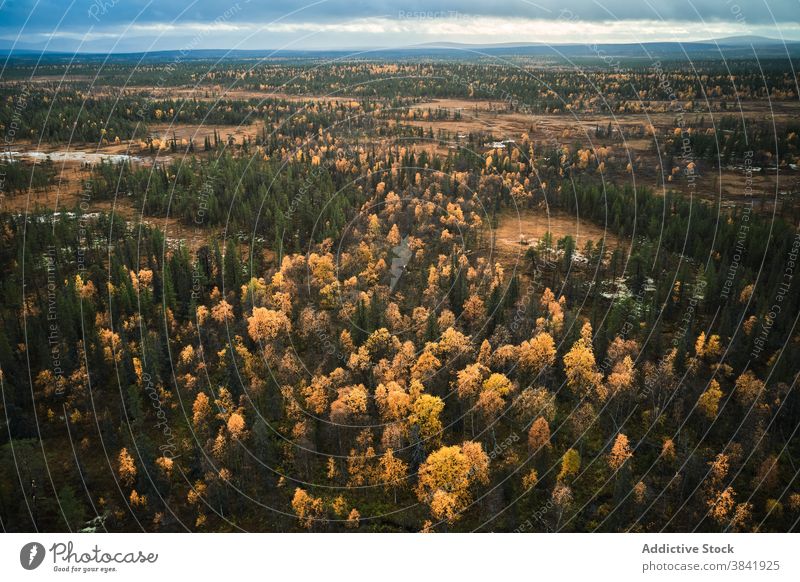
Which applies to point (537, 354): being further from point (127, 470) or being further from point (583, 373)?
point (127, 470)

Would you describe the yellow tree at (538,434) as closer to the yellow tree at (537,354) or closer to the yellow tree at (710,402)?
the yellow tree at (537,354)

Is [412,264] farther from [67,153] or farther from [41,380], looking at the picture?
[67,153]

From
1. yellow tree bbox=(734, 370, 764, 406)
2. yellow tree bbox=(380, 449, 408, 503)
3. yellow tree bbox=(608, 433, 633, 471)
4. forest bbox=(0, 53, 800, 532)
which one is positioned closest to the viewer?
forest bbox=(0, 53, 800, 532)

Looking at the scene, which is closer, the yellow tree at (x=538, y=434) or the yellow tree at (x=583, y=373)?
the yellow tree at (x=538, y=434)

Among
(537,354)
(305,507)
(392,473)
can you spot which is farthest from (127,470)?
(537,354)

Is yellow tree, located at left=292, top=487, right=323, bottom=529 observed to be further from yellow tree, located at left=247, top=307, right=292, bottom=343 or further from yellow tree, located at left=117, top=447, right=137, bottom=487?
yellow tree, located at left=247, top=307, right=292, bottom=343

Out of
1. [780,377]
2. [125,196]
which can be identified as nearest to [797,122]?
[780,377]

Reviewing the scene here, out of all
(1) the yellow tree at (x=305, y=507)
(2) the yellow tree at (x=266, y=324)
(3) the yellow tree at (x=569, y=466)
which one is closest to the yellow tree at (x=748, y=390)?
(3) the yellow tree at (x=569, y=466)

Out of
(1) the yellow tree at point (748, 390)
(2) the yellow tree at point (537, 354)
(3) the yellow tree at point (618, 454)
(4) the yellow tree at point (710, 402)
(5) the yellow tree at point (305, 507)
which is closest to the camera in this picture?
(5) the yellow tree at point (305, 507)

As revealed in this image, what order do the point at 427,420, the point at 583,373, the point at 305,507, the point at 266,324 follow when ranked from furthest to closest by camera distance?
the point at 266,324
the point at 583,373
the point at 427,420
the point at 305,507

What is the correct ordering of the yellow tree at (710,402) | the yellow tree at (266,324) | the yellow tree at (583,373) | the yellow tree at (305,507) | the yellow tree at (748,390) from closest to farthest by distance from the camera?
the yellow tree at (305,507) < the yellow tree at (710,402) < the yellow tree at (748,390) < the yellow tree at (583,373) < the yellow tree at (266,324)

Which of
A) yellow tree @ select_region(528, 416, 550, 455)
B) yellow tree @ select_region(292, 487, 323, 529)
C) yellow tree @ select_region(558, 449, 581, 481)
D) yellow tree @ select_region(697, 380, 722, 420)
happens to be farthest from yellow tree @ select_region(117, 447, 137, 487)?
yellow tree @ select_region(697, 380, 722, 420)

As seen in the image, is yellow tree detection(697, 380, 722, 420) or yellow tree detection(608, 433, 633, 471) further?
yellow tree detection(697, 380, 722, 420)
